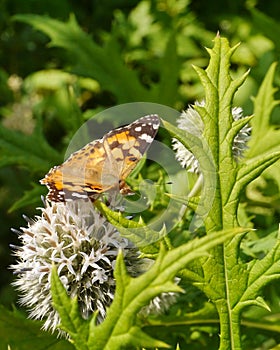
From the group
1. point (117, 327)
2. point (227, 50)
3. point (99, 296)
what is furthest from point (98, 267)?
point (227, 50)

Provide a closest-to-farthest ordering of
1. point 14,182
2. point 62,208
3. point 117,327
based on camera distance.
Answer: point 117,327 < point 62,208 < point 14,182

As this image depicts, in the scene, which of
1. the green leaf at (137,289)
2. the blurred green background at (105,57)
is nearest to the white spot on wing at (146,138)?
the green leaf at (137,289)

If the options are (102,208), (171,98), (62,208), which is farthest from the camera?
(171,98)

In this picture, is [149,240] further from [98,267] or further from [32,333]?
[32,333]

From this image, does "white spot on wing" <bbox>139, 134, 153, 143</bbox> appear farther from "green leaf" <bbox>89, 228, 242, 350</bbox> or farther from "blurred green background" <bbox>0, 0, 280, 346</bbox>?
"blurred green background" <bbox>0, 0, 280, 346</bbox>

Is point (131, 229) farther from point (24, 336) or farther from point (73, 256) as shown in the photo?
point (24, 336)

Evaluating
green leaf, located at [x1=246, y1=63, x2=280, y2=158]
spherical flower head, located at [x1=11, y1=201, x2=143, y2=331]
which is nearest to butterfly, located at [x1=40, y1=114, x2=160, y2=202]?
spherical flower head, located at [x1=11, y1=201, x2=143, y2=331]
